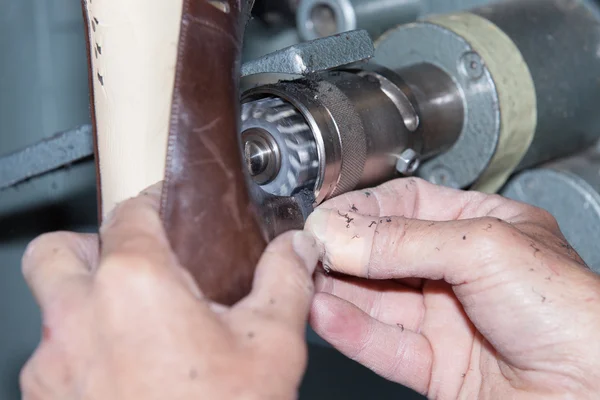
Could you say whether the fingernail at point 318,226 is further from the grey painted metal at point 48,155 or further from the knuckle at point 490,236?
the grey painted metal at point 48,155

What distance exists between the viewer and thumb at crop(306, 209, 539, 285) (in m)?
0.65

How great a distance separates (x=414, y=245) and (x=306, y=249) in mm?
116

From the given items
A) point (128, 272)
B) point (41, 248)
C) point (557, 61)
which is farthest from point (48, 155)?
point (557, 61)

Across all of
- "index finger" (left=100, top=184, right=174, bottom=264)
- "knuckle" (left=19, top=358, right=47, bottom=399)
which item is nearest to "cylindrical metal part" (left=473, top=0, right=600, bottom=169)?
"index finger" (left=100, top=184, right=174, bottom=264)

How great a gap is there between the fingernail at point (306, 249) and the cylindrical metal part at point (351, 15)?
46cm

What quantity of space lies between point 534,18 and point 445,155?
0.69ft

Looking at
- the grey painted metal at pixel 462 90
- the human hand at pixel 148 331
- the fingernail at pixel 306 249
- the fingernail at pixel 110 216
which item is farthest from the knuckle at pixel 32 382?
the grey painted metal at pixel 462 90

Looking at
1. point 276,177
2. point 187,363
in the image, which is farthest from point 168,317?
point 276,177

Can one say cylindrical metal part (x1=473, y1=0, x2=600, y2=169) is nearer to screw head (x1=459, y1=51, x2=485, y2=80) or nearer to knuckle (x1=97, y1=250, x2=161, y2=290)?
screw head (x1=459, y1=51, x2=485, y2=80)

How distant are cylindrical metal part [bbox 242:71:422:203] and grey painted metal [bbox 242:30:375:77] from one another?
2cm

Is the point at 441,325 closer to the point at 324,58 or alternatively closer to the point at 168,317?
the point at 324,58

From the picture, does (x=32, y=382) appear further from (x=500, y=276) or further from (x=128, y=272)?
(x=500, y=276)

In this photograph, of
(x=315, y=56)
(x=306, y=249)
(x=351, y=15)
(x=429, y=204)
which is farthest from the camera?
(x=351, y=15)

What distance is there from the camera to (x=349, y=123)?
710 millimetres
